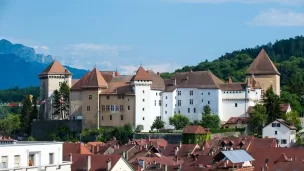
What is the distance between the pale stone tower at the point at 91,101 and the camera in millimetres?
93688

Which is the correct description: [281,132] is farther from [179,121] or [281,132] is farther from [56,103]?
[56,103]

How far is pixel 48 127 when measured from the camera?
323ft

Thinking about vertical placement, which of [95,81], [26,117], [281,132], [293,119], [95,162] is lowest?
[95,162]

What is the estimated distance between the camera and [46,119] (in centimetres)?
10219

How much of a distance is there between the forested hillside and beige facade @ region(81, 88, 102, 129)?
2186 centimetres

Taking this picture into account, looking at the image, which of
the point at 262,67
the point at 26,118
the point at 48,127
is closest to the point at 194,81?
the point at 262,67

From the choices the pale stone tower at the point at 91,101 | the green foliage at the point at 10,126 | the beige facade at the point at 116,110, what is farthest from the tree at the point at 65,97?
the green foliage at the point at 10,126

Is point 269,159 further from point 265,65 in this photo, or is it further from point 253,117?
point 265,65

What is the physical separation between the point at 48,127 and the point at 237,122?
21932mm

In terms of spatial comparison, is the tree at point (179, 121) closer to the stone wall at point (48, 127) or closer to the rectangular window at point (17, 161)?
the stone wall at point (48, 127)

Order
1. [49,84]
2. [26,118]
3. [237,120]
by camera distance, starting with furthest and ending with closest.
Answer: [26,118] < [49,84] < [237,120]

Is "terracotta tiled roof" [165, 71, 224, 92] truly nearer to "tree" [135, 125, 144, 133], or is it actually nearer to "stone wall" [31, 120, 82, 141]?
"tree" [135, 125, 144, 133]

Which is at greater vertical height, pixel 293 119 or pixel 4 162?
pixel 293 119

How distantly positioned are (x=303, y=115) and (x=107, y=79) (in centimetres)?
2435
